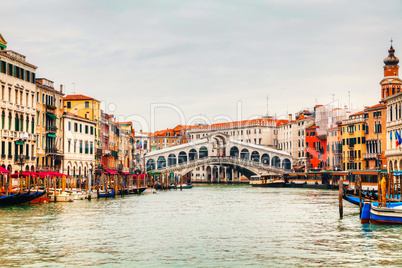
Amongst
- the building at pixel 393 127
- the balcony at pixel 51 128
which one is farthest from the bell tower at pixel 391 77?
the balcony at pixel 51 128

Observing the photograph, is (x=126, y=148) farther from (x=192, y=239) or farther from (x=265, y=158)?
(x=192, y=239)

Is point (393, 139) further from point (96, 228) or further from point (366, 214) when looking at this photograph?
point (96, 228)

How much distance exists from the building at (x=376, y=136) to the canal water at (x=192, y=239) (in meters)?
24.4

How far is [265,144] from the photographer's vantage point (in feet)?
→ 291

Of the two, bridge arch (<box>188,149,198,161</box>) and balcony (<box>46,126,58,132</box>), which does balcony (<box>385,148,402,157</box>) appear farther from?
bridge arch (<box>188,149,198,161</box>)

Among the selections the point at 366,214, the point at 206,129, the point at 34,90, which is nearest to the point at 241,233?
the point at 366,214

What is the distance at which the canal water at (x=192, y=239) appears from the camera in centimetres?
1373

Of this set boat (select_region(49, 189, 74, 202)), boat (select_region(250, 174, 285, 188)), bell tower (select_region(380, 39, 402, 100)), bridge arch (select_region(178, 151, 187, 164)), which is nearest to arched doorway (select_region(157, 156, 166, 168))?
bridge arch (select_region(178, 151, 187, 164))

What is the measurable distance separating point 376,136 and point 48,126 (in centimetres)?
2389

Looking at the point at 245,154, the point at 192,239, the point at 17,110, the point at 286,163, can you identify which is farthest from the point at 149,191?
the point at 245,154

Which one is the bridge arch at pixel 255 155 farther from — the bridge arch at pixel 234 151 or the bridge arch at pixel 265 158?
the bridge arch at pixel 234 151

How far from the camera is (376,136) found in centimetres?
4966

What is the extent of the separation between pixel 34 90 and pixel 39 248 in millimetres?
22080

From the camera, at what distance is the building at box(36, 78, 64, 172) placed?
37250 millimetres
